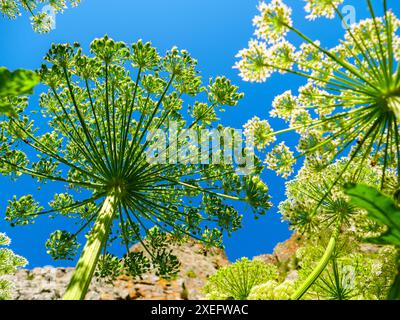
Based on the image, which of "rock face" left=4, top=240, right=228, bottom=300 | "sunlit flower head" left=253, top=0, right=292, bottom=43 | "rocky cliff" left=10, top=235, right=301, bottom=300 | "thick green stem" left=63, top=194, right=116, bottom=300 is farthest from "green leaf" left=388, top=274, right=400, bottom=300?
"rock face" left=4, top=240, right=228, bottom=300

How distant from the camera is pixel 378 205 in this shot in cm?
201

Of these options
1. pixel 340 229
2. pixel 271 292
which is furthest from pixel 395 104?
→ pixel 271 292

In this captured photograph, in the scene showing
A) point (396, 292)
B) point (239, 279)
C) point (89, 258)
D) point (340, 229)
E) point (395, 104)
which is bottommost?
point (396, 292)

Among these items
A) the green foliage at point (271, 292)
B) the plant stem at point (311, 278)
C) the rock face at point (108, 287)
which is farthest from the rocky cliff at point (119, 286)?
the plant stem at point (311, 278)

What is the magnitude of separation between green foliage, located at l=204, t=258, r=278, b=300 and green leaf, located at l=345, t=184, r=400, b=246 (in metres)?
8.12

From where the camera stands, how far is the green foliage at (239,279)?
9.70m

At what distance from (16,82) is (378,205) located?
2.17 meters

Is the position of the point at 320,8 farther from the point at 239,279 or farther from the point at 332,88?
Result: the point at 239,279

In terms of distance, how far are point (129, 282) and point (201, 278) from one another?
6627 mm

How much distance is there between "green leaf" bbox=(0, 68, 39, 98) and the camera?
1.92 metres

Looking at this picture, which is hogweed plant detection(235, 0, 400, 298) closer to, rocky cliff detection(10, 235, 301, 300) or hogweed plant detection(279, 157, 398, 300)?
hogweed plant detection(279, 157, 398, 300)
